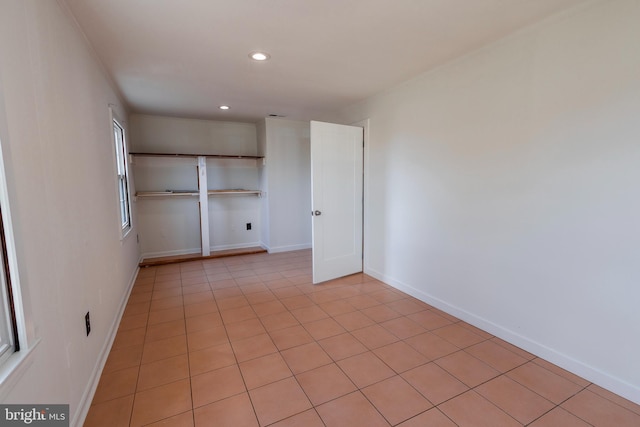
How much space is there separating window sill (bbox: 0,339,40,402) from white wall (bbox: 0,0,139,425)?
0.07ft

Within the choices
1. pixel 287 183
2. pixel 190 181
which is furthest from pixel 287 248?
pixel 190 181

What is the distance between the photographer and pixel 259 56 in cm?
255

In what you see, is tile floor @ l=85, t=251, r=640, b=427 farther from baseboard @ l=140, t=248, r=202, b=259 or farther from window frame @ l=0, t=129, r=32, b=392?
baseboard @ l=140, t=248, r=202, b=259

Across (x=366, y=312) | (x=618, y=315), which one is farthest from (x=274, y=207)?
(x=618, y=315)

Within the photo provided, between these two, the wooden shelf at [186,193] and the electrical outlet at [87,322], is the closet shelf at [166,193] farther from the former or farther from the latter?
the electrical outlet at [87,322]

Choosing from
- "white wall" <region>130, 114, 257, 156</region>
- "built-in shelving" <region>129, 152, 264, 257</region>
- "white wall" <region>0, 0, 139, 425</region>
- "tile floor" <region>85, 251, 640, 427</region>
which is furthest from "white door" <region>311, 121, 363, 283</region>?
"white wall" <region>130, 114, 257, 156</region>

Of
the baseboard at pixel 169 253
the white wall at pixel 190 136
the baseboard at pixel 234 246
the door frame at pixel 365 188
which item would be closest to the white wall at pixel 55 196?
the white wall at pixel 190 136

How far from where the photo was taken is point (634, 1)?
171cm

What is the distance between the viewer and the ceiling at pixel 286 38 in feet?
6.11

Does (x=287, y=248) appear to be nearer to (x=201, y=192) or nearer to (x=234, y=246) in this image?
(x=234, y=246)

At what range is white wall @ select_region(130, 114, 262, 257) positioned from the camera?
4.96 meters

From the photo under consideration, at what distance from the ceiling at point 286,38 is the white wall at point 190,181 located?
1534 mm

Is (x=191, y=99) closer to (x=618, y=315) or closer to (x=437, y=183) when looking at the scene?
(x=437, y=183)

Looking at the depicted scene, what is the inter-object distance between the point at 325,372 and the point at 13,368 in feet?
5.46
